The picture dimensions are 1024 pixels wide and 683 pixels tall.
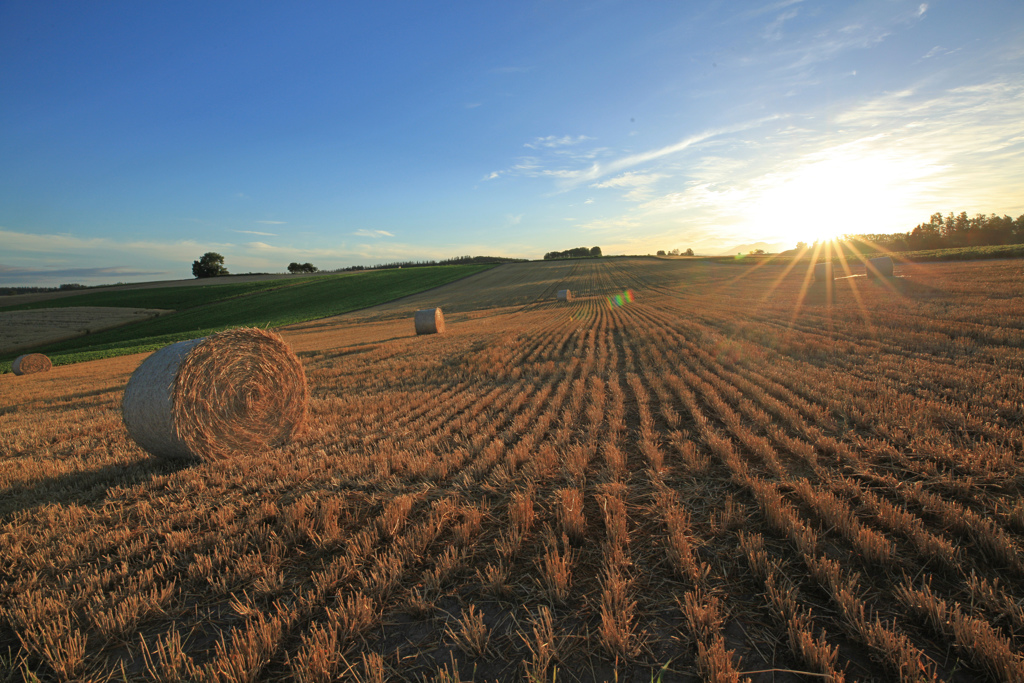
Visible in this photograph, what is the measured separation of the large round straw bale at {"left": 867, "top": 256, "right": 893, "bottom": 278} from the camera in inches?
1138

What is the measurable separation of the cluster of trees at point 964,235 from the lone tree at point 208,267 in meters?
114

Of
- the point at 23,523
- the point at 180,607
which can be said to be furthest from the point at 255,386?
the point at 180,607

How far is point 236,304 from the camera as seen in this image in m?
51.1

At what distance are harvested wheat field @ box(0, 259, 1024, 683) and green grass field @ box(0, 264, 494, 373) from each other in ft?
87.6

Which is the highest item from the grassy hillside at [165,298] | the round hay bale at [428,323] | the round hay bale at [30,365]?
the grassy hillside at [165,298]

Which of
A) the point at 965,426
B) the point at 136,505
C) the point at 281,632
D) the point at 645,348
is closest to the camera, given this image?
the point at 281,632

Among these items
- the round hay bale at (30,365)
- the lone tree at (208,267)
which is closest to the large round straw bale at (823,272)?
the round hay bale at (30,365)

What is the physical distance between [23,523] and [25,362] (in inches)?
887

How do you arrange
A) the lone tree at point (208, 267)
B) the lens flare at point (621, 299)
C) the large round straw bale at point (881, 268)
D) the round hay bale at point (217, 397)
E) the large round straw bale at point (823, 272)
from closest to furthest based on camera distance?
1. the round hay bale at point (217, 397)
2. the large round straw bale at point (881, 268)
3. the lens flare at point (621, 299)
4. the large round straw bale at point (823, 272)
5. the lone tree at point (208, 267)

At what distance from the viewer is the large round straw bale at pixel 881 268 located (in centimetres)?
2890

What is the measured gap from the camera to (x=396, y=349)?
53.9ft

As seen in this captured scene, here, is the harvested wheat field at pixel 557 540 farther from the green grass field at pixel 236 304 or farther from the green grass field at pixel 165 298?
the green grass field at pixel 165 298

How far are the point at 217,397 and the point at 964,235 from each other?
78.7 meters

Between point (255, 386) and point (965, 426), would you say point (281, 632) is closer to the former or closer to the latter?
point (255, 386)
